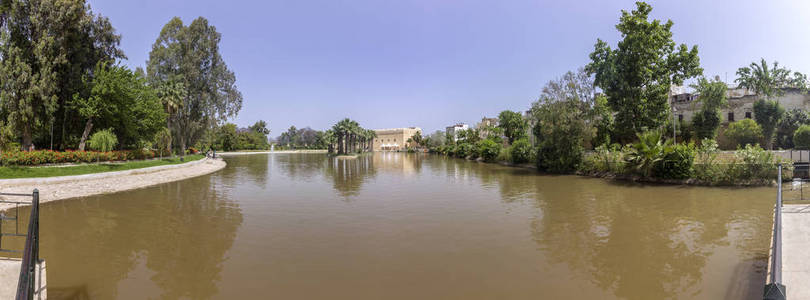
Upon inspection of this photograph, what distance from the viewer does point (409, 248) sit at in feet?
25.9

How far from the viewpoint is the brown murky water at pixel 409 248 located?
570 centimetres

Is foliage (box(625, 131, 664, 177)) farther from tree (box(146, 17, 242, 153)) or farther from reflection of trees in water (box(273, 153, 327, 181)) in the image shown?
tree (box(146, 17, 242, 153))

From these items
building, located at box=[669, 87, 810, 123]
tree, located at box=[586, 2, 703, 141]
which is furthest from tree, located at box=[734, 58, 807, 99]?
tree, located at box=[586, 2, 703, 141]

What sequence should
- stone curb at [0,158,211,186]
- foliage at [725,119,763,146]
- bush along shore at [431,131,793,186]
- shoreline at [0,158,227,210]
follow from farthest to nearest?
foliage at [725,119,763,146] → bush along shore at [431,131,793,186] → stone curb at [0,158,211,186] → shoreline at [0,158,227,210]

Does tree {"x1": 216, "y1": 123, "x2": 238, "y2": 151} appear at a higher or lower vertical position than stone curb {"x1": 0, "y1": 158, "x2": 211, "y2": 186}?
higher

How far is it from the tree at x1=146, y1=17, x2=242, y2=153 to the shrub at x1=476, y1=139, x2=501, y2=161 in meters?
33.3

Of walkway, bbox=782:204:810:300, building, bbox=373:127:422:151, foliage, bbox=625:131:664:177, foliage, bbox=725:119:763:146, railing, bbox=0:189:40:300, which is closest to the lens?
railing, bbox=0:189:40:300

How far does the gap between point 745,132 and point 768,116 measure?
162 inches

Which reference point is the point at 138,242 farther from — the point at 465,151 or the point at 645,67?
the point at 465,151

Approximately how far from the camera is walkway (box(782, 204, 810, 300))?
419 cm

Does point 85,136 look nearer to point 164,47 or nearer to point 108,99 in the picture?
point 108,99

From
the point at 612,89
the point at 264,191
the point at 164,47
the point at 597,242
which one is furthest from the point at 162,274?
the point at 164,47

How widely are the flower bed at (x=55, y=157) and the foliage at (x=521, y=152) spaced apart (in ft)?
114

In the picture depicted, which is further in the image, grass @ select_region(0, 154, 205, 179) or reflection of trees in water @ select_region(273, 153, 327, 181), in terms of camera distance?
reflection of trees in water @ select_region(273, 153, 327, 181)
